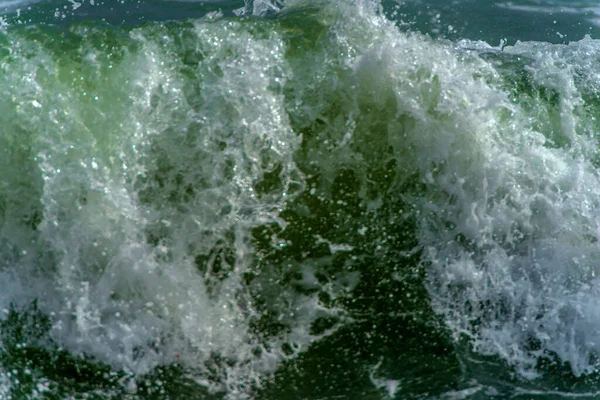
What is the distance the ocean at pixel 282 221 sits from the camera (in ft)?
8.05

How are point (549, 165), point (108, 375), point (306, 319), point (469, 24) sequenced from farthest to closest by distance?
point (469, 24), point (549, 165), point (306, 319), point (108, 375)

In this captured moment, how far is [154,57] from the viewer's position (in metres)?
2.67

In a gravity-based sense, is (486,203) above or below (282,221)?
below

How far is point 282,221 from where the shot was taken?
8.64 feet

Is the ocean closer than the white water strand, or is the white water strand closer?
the ocean

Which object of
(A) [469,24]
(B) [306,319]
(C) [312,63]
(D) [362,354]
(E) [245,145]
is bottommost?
(D) [362,354]

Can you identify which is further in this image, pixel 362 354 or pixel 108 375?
pixel 362 354

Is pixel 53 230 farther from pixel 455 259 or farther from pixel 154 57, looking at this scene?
pixel 455 259

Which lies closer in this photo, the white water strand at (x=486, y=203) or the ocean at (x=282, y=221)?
the ocean at (x=282, y=221)

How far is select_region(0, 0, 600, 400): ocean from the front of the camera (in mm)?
2453

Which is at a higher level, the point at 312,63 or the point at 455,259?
the point at 312,63

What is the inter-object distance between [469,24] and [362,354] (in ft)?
8.22

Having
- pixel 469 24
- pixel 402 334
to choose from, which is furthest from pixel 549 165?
pixel 469 24

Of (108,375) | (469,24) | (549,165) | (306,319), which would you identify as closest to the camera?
(108,375)
